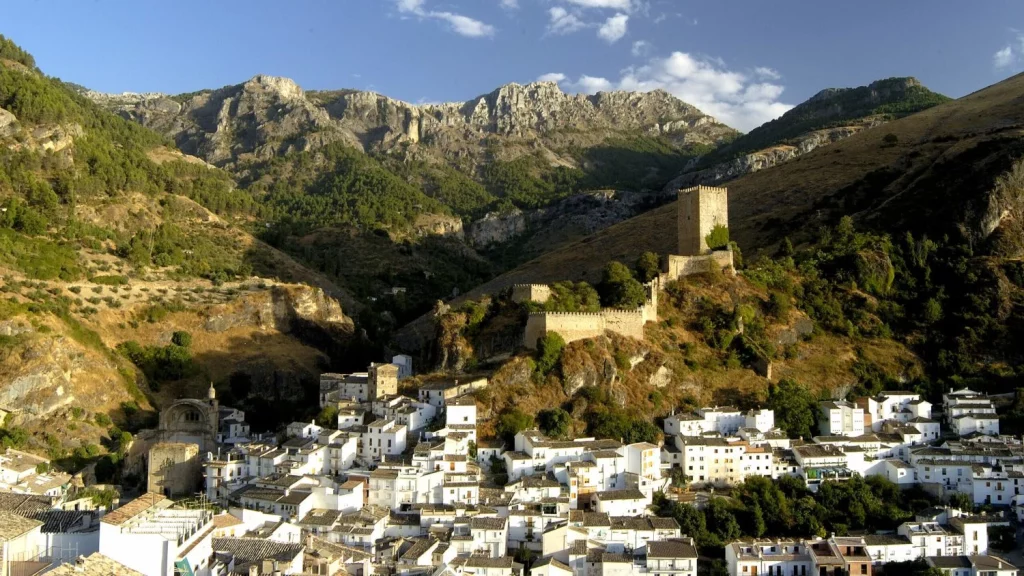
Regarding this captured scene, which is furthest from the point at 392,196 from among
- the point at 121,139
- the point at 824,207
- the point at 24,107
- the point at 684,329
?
the point at 684,329

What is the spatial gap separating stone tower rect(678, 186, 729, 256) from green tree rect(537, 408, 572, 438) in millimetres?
18058

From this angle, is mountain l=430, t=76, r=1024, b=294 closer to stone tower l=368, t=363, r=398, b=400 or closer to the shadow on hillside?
stone tower l=368, t=363, r=398, b=400

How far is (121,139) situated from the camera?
85688mm

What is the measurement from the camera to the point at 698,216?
56.2 m

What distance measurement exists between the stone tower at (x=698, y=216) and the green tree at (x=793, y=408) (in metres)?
12.7

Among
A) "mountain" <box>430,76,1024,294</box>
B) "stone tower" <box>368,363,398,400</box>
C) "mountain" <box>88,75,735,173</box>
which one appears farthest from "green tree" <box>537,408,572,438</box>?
"mountain" <box>88,75,735,173</box>

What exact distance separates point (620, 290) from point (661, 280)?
3.91 metres

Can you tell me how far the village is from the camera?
2938 centimetres

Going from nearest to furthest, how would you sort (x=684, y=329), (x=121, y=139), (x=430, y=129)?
(x=684, y=329), (x=121, y=139), (x=430, y=129)

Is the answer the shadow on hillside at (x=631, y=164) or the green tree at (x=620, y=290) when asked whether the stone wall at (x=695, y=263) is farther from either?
the shadow on hillside at (x=631, y=164)

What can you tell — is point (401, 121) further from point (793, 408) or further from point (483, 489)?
point (483, 489)

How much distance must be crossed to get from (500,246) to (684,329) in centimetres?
6520

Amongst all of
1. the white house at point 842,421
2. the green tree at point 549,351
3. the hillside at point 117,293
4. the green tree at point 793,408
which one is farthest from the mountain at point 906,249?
the hillside at point 117,293

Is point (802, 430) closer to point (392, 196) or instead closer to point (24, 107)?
point (24, 107)
